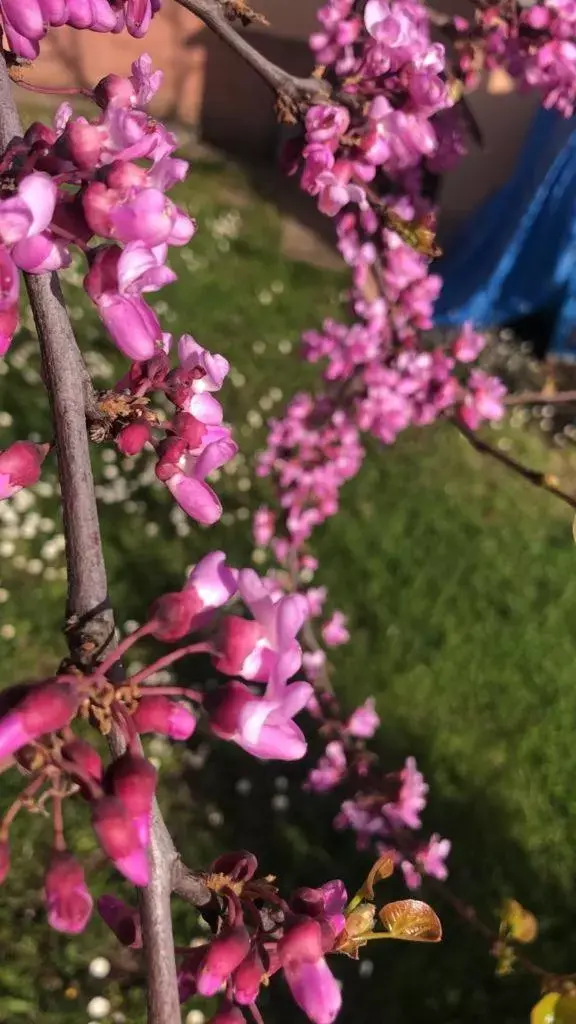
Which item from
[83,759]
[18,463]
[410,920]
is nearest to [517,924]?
[410,920]

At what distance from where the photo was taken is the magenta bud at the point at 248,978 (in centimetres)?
87

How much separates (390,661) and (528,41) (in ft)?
8.64

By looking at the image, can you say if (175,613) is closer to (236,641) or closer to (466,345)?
(236,641)

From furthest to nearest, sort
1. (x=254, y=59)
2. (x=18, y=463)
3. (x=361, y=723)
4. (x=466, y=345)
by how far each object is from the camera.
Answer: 1. (x=361, y=723)
2. (x=466, y=345)
3. (x=254, y=59)
4. (x=18, y=463)

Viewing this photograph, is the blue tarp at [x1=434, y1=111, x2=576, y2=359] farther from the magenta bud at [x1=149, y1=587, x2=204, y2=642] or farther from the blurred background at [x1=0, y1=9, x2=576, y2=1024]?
the magenta bud at [x1=149, y1=587, x2=204, y2=642]

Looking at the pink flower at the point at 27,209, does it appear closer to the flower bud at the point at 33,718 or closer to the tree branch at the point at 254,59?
the flower bud at the point at 33,718

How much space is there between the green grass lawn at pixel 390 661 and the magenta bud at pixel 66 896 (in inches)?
84.8

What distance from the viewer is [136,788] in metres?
0.73

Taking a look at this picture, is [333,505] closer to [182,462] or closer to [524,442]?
[182,462]

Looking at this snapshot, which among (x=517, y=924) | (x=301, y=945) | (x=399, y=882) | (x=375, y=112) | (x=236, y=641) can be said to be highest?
(x=375, y=112)

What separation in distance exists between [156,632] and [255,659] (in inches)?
4.0

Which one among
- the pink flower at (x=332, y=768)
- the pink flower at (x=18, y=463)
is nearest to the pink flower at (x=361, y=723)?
the pink flower at (x=332, y=768)

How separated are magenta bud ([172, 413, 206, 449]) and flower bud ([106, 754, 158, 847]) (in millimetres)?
384

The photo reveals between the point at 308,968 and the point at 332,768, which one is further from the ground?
the point at 308,968
